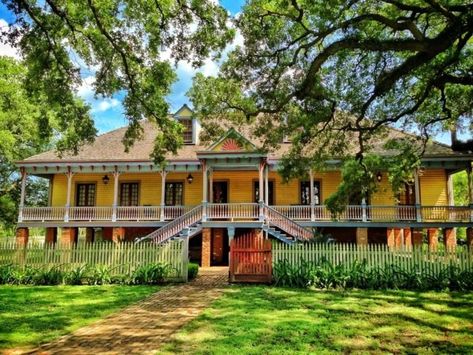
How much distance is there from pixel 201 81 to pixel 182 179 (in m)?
12.1

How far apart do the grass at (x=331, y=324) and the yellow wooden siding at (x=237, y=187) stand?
1408 centimetres

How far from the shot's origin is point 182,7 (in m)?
12.7

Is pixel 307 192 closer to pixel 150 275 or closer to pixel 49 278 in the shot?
pixel 150 275

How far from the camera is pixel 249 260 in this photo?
50.6ft

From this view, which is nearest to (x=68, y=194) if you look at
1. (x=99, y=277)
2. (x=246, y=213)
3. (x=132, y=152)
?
(x=132, y=152)

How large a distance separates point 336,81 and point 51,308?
1308 cm

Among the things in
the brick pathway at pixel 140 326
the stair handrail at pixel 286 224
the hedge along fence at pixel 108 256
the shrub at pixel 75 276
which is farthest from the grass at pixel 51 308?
the stair handrail at pixel 286 224

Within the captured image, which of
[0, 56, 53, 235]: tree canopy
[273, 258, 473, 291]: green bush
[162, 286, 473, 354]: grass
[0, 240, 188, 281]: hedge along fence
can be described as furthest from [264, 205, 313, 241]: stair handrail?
[0, 56, 53, 235]: tree canopy

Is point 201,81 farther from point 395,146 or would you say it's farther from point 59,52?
point 395,146

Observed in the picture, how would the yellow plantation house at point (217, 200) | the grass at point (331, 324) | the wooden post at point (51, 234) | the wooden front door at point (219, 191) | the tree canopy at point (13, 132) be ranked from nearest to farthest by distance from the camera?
the grass at point (331, 324) → the yellow plantation house at point (217, 200) → the wooden front door at point (219, 191) → the wooden post at point (51, 234) → the tree canopy at point (13, 132)

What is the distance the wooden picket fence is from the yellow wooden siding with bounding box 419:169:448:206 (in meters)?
12.1

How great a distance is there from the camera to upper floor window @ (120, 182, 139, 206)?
28.3 m

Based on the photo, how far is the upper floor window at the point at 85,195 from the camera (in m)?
28.8

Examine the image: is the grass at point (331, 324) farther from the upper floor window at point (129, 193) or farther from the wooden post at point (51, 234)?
the wooden post at point (51, 234)
